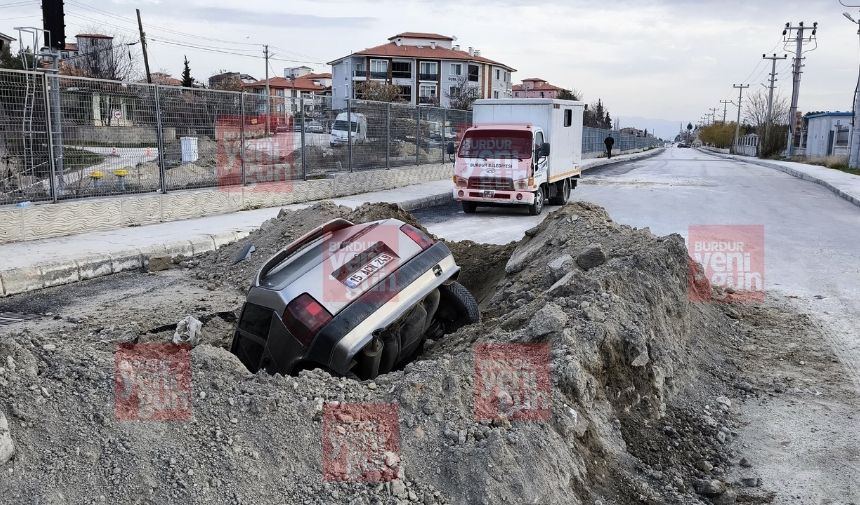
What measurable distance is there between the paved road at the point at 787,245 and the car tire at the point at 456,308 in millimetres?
2201

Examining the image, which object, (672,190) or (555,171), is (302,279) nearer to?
(555,171)

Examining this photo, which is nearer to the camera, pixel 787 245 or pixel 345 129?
pixel 787 245

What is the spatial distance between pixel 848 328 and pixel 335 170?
46.5ft

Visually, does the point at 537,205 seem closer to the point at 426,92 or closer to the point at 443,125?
the point at 443,125

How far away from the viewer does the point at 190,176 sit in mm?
14102

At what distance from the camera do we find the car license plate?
4.85 meters

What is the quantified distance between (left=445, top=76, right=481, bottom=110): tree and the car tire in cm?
6615

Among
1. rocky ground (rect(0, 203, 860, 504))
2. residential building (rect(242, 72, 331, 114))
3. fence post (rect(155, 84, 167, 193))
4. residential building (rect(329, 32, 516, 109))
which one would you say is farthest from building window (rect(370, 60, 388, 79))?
rocky ground (rect(0, 203, 860, 504))

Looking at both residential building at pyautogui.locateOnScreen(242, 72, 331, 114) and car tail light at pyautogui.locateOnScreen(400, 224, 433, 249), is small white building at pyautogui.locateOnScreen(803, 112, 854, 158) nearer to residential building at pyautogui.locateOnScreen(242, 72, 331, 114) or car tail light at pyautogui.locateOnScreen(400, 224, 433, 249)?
residential building at pyautogui.locateOnScreen(242, 72, 331, 114)

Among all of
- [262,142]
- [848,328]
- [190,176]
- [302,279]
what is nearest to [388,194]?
[262,142]

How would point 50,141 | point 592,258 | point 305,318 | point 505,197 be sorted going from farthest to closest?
point 505,197 < point 50,141 < point 592,258 < point 305,318

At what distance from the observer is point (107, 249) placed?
394 inches

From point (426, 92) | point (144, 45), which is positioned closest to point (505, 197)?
point (144, 45)

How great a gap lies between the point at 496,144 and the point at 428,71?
82.0m
